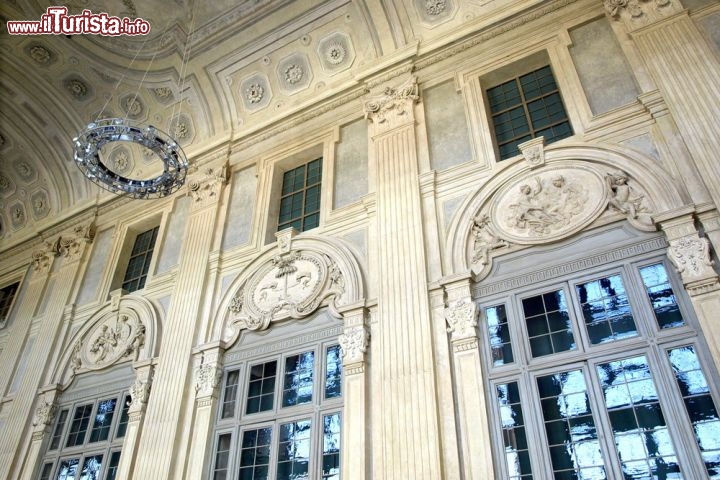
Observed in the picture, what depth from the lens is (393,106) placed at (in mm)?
10203

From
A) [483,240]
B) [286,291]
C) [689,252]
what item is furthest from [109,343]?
[689,252]

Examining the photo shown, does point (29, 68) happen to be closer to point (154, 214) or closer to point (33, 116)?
point (33, 116)

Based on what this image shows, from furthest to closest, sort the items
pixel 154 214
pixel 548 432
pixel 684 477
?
pixel 154 214, pixel 548 432, pixel 684 477

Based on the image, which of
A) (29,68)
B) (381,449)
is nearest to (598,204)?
(381,449)

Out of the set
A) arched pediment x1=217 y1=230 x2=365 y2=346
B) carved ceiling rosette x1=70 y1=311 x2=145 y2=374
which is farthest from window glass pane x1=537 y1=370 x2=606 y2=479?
carved ceiling rosette x1=70 y1=311 x2=145 y2=374

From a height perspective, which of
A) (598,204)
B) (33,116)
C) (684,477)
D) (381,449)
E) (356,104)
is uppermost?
(33,116)

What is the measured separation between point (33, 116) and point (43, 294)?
5149mm

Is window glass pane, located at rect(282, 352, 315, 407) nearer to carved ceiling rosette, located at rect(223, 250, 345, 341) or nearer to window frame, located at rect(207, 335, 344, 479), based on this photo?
window frame, located at rect(207, 335, 344, 479)

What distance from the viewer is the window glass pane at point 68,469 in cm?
997

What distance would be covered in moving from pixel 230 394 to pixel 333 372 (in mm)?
2022

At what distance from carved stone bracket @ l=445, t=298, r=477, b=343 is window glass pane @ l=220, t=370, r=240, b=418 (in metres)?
3.89

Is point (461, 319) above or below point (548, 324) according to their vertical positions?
above

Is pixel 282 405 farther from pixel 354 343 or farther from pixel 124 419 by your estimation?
pixel 124 419

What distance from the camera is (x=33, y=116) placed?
15.0 m
